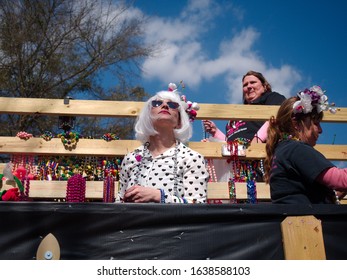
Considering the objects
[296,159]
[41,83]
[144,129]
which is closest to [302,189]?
[296,159]

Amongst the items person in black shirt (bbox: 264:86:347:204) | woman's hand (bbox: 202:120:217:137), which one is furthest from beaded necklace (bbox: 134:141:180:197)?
Answer: woman's hand (bbox: 202:120:217:137)

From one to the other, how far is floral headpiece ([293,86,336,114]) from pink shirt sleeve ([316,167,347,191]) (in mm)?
575

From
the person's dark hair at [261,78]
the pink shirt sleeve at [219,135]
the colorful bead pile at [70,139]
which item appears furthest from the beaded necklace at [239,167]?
the colorful bead pile at [70,139]

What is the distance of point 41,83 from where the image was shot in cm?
1276

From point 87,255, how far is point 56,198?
7.05ft

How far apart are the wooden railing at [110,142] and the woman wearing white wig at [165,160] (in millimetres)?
957

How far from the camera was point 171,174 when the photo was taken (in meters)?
2.68

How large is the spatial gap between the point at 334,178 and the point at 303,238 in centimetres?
56

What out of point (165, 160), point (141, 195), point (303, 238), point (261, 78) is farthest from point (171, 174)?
point (261, 78)

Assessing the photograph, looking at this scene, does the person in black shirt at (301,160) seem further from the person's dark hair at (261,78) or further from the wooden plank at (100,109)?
the person's dark hair at (261,78)

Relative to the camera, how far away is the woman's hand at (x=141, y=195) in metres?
2.29

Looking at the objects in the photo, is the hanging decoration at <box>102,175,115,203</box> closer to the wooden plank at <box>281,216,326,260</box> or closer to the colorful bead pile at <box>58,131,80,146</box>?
the colorful bead pile at <box>58,131,80,146</box>

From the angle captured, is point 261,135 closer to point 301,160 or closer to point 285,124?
point 285,124
